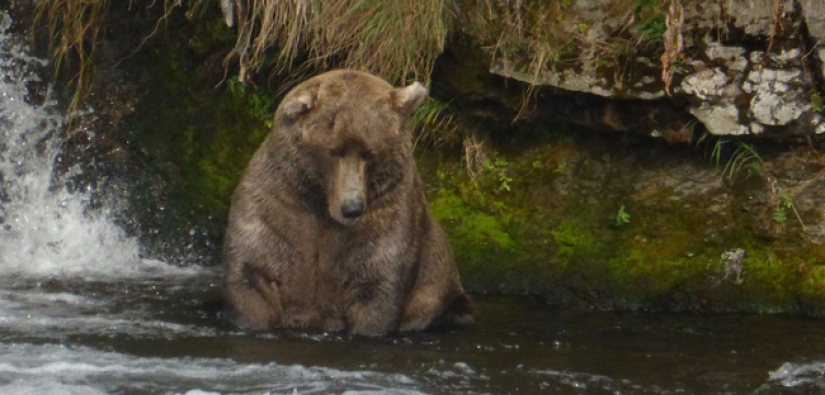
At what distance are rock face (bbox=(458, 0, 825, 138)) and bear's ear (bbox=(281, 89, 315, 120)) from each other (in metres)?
1.86

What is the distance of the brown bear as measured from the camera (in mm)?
5777

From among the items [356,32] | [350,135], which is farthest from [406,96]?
[356,32]

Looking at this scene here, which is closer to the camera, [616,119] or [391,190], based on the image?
[391,190]

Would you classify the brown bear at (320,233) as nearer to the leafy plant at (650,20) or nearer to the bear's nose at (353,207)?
the bear's nose at (353,207)

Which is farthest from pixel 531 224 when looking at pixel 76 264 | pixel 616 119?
pixel 76 264

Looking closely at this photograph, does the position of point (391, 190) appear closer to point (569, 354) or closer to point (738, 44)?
point (569, 354)

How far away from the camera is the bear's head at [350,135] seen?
5590mm

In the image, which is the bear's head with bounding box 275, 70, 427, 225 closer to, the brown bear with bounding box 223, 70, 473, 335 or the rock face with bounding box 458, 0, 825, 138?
the brown bear with bounding box 223, 70, 473, 335

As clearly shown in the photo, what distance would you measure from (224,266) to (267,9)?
1.95 meters

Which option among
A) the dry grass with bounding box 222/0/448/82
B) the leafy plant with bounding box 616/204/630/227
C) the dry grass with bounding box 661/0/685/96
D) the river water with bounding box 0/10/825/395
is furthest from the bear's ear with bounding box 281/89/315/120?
the leafy plant with bounding box 616/204/630/227

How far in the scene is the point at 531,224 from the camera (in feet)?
23.7

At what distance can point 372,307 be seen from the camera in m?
5.92

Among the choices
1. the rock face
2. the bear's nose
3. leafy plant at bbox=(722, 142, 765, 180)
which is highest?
the rock face

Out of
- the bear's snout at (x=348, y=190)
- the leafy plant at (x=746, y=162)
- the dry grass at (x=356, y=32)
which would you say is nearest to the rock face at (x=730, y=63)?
the leafy plant at (x=746, y=162)
